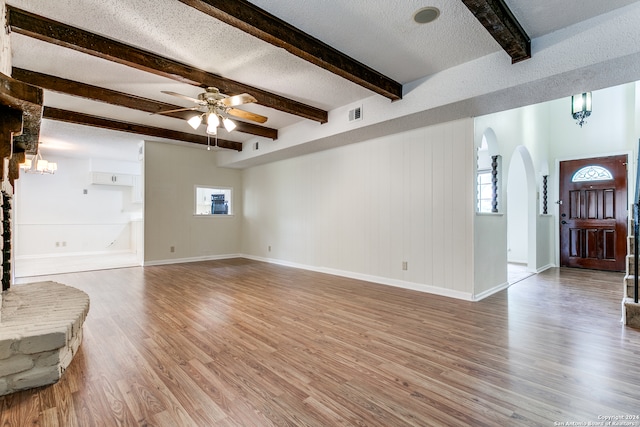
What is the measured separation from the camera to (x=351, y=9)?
2.47 m

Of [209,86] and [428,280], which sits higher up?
[209,86]

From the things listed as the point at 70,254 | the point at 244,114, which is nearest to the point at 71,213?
→ the point at 70,254

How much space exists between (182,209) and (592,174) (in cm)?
874

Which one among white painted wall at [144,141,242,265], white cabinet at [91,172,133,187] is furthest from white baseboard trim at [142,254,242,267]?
white cabinet at [91,172,133,187]

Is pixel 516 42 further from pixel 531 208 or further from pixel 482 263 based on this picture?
pixel 531 208

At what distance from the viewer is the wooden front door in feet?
18.5

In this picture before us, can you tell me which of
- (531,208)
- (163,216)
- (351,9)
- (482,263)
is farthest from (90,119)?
(531,208)

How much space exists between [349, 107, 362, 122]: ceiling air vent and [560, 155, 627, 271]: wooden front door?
4827mm

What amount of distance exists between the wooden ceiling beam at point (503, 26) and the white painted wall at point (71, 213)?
32.6ft

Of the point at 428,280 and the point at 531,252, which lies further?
the point at 531,252

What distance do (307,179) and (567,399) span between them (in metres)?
5.19

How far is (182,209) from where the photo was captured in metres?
7.20

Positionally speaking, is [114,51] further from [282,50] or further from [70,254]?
[70,254]

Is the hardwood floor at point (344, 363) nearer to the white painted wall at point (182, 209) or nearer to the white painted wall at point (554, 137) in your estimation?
the white painted wall at point (554, 137)
